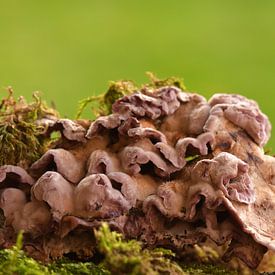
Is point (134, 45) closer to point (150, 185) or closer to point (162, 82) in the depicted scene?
point (162, 82)

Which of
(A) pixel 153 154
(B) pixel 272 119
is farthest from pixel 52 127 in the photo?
(B) pixel 272 119

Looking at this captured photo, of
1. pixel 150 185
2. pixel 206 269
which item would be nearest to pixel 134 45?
pixel 150 185

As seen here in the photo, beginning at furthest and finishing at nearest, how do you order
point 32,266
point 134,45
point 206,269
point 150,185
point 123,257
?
point 134,45, point 150,185, point 206,269, point 32,266, point 123,257

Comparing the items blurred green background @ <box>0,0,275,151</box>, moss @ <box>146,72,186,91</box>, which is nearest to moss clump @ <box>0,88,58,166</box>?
moss @ <box>146,72,186,91</box>

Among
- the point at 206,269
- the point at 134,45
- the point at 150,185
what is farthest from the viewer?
the point at 134,45

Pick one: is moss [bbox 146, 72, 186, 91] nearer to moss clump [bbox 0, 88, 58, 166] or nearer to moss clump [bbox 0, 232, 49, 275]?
moss clump [bbox 0, 88, 58, 166]

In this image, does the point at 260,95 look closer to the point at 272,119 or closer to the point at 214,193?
the point at 272,119

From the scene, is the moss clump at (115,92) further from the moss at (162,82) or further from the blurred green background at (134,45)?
the blurred green background at (134,45)
